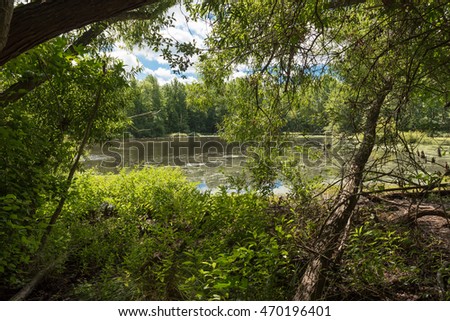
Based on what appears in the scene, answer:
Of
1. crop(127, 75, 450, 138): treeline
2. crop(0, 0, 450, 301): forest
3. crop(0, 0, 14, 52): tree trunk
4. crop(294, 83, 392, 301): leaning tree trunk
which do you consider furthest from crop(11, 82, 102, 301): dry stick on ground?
crop(294, 83, 392, 301): leaning tree trunk

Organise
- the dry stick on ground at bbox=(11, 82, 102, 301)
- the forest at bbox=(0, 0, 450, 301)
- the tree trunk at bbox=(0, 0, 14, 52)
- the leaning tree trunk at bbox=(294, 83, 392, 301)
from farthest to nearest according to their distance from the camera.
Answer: the dry stick on ground at bbox=(11, 82, 102, 301), the leaning tree trunk at bbox=(294, 83, 392, 301), the forest at bbox=(0, 0, 450, 301), the tree trunk at bbox=(0, 0, 14, 52)

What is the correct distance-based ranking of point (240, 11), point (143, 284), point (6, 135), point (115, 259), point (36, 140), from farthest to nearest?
point (115, 259) → point (240, 11) → point (143, 284) → point (36, 140) → point (6, 135)

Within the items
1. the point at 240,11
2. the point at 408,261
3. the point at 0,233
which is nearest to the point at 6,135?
the point at 0,233

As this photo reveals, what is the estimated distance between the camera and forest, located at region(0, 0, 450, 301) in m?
2.38

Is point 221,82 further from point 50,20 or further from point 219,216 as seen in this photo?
point 50,20

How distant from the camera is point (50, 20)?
1684mm

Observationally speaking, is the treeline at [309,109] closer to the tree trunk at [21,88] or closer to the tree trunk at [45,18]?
the tree trunk at [21,88]

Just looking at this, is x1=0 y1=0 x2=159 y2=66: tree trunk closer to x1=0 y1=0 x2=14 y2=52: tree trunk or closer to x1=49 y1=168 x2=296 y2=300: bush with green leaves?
x1=0 y1=0 x2=14 y2=52: tree trunk

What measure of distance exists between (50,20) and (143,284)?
2372 mm

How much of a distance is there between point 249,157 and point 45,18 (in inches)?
163

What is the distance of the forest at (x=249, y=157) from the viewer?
93.5 inches

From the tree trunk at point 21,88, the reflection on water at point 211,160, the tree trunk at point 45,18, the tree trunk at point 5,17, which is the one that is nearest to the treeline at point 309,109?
the reflection on water at point 211,160

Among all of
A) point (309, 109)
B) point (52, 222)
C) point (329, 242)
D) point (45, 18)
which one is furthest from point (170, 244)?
point (45, 18)

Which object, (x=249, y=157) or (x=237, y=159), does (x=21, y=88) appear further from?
(x=237, y=159)
